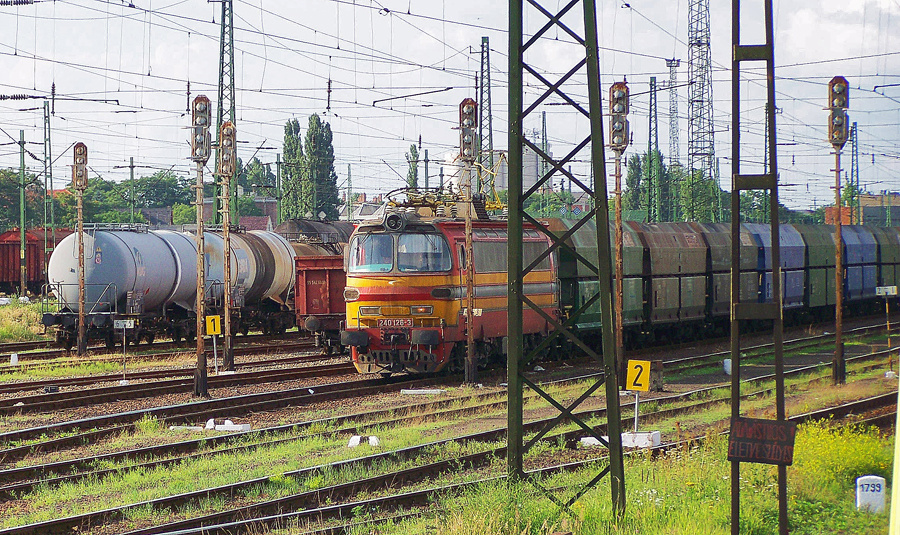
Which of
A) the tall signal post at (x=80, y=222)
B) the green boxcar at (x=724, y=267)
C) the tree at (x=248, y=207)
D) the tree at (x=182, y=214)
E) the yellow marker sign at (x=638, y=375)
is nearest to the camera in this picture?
the yellow marker sign at (x=638, y=375)

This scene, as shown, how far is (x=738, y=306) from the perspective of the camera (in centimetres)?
881

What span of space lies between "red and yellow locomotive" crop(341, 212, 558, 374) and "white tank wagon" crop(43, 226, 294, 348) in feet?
32.5

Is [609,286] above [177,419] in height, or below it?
above

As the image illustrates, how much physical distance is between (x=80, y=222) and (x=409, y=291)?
1131cm

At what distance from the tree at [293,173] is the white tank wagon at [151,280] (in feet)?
129

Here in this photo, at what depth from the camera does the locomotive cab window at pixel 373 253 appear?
840 inches

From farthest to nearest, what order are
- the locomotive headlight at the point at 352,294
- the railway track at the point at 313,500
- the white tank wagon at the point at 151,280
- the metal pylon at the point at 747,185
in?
the white tank wagon at the point at 151,280, the locomotive headlight at the point at 352,294, the railway track at the point at 313,500, the metal pylon at the point at 747,185

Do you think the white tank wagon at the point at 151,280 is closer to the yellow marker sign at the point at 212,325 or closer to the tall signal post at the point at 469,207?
the yellow marker sign at the point at 212,325

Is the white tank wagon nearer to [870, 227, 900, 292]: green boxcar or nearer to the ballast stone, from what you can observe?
the ballast stone

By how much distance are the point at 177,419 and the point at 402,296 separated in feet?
17.5

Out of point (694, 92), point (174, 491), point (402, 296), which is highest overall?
point (694, 92)

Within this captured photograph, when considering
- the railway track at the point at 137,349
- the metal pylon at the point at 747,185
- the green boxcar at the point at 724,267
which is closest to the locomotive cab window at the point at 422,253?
the railway track at the point at 137,349

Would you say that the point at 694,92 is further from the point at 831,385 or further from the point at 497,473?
the point at 497,473

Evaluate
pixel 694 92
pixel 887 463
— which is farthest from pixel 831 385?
pixel 694 92
